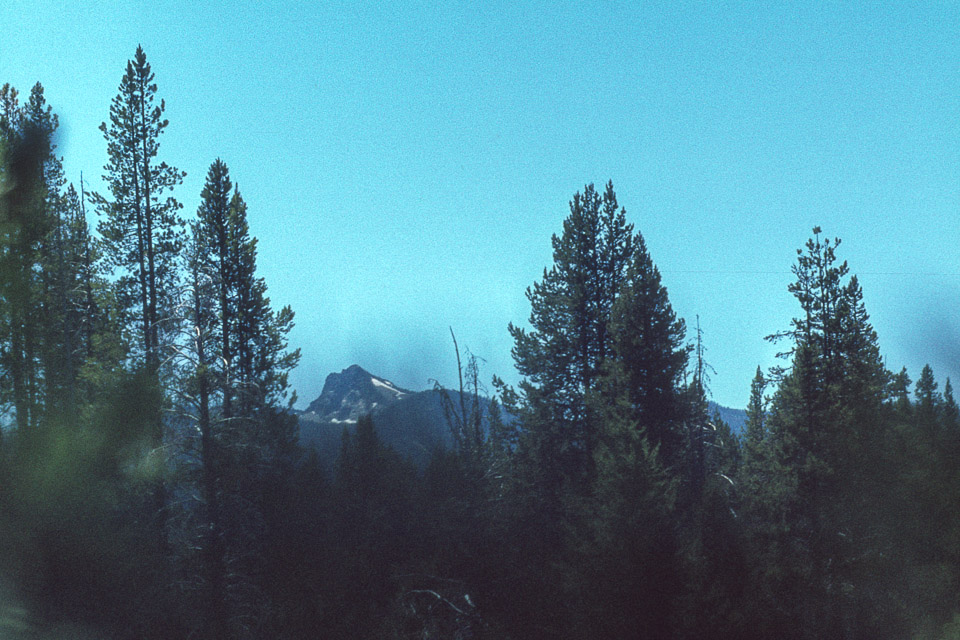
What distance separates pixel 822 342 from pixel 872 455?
157 inches

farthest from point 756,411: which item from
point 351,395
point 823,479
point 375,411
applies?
point 351,395

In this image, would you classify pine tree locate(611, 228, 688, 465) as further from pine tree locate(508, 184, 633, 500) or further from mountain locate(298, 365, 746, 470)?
mountain locate(298, 365, 746, 470)

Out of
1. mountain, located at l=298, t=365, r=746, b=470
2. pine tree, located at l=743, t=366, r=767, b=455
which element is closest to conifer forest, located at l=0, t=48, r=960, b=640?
pine tree, located at l=743, t=366, r=767, b=455

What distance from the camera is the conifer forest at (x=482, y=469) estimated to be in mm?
18672

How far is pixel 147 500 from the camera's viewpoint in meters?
19.5

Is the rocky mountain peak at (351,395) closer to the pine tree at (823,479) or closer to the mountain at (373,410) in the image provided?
the mountain at (373,410)

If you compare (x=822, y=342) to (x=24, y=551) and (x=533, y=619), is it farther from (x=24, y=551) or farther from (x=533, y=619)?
(x=24, y=551)

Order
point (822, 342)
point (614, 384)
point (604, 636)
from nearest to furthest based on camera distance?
1. point (604, 636)
2. point (614, 384)
3. point (822, 342)

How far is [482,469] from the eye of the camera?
28.0 metres

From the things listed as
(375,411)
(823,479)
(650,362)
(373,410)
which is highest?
(375,411)

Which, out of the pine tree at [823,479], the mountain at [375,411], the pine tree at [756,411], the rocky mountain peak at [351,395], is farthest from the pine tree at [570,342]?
the rocky mountain peak at [351,395]

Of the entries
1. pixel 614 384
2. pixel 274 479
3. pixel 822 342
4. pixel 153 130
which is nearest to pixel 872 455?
pixel 822 342

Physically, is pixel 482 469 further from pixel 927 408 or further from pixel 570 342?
pixel 927 408

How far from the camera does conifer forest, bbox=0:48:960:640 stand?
735 inches
